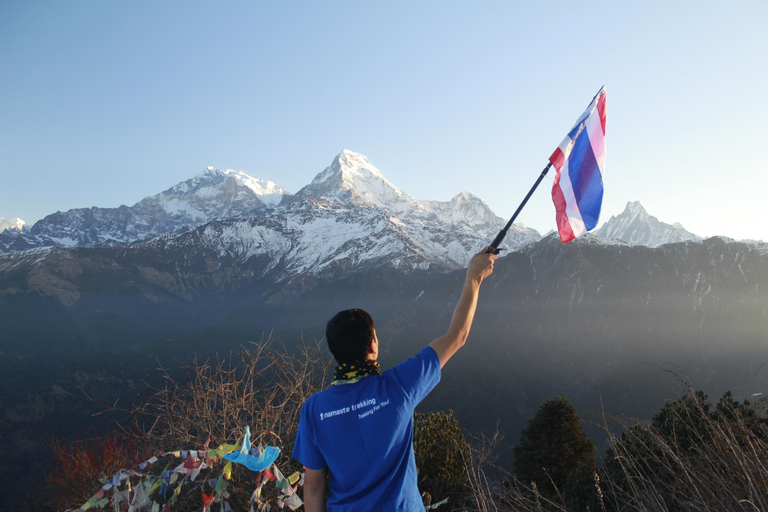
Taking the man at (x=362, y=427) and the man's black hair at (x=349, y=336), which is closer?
the man at (x=362, y=427)

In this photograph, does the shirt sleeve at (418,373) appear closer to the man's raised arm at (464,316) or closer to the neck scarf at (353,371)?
the man's raised arm at (464,316)

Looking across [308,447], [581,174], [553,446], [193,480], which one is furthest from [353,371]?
[553,446]

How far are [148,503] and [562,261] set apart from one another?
211096 mm

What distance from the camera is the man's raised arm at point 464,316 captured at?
271cm

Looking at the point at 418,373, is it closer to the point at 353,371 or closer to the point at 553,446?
the point at 353,371

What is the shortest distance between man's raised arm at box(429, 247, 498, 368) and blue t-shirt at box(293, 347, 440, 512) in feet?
0.41

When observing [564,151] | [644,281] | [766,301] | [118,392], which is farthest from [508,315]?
[564,151]

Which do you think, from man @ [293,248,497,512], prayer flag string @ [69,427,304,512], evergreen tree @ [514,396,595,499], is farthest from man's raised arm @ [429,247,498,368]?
evergreen tree @ [514,396,595,499]

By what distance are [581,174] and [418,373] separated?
184 inches

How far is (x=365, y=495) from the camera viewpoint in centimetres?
251

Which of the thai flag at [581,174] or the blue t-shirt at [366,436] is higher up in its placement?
the thai flag at [581,174]

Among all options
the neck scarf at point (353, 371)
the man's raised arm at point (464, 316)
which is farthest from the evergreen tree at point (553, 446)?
the neck scarf at point (353, 371)

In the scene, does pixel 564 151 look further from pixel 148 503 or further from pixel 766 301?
pixel 766 301

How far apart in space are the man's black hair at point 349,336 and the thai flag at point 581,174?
4.19m
